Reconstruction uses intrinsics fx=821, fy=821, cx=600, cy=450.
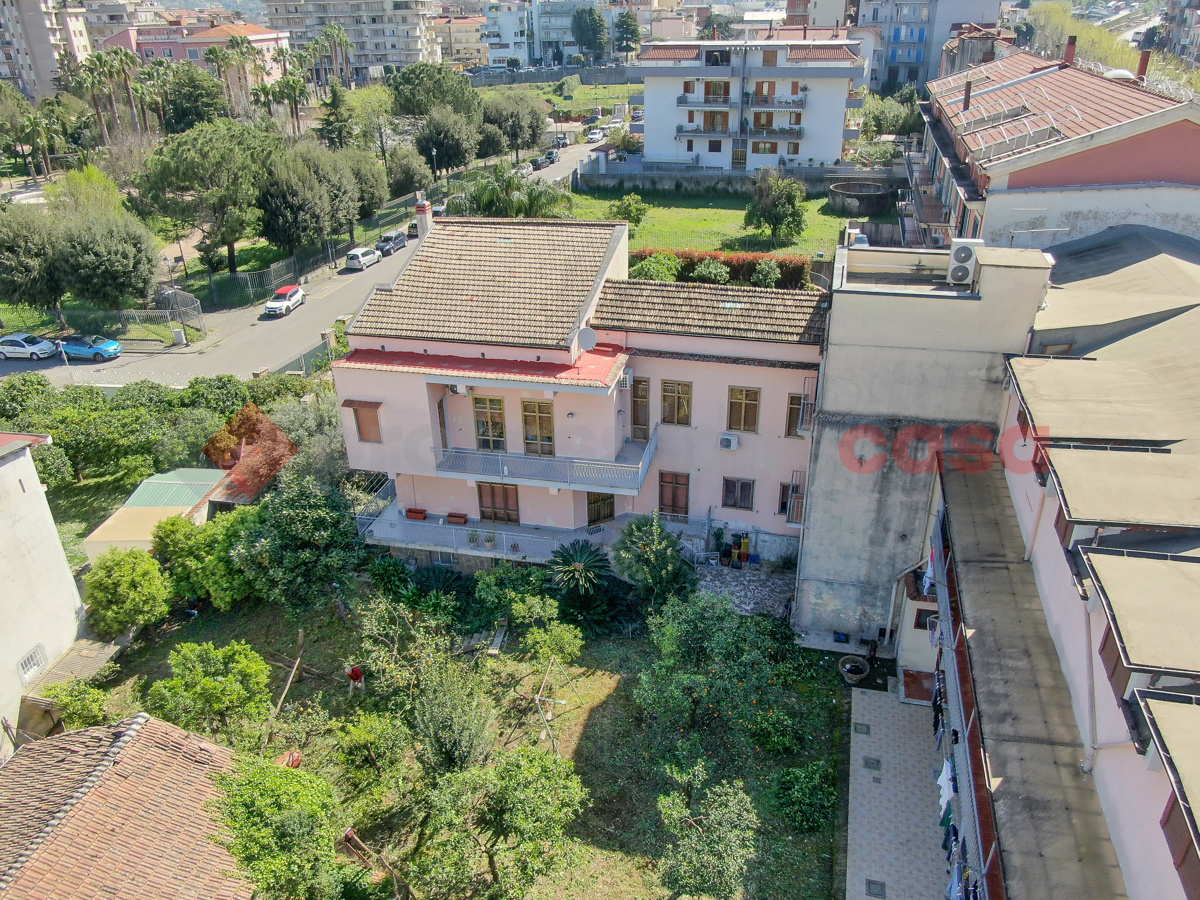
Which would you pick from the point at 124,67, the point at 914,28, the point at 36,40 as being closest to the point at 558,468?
the point at 124,67

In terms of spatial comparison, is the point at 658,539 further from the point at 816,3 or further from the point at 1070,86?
the point at 816,3

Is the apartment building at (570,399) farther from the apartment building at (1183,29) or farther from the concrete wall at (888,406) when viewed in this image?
the apartment building at (1183,29)

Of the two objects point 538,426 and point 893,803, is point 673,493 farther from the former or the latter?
point 893,803

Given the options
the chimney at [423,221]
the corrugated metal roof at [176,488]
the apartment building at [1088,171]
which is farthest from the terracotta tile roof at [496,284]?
the apartment building at [1088,171]

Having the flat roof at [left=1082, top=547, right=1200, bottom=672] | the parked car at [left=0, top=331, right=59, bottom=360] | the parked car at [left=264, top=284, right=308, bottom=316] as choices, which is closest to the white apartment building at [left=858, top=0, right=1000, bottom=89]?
the parked car at [left=264, top=284, right=308, bottom=316]

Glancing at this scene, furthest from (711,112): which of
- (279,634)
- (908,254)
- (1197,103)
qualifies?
(279,634)

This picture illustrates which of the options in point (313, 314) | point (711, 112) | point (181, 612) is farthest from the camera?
point (711, 112)
